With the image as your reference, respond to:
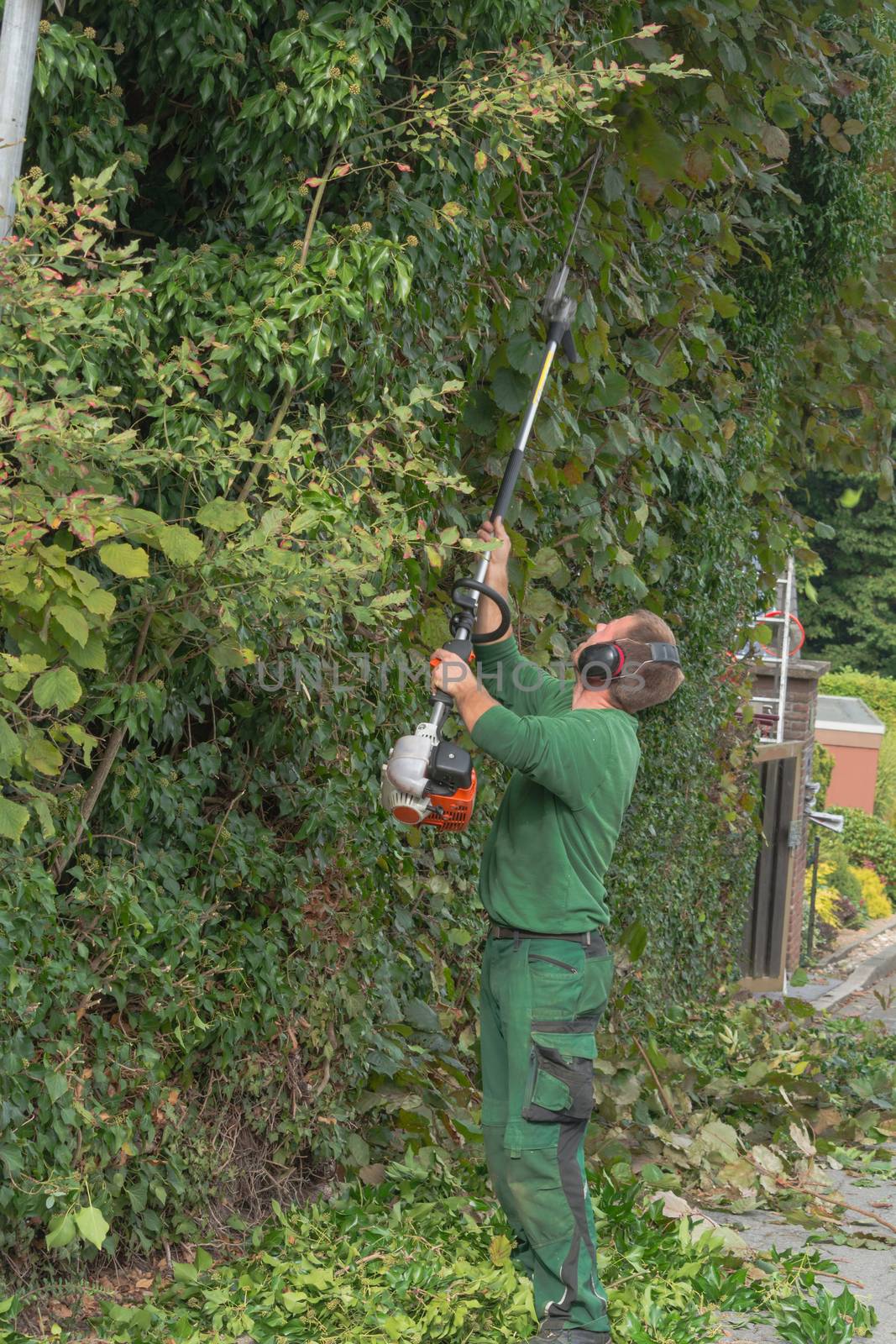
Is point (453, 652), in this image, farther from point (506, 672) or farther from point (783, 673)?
point (783, 673)

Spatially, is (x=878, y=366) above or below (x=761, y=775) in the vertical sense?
above

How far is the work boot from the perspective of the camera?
12.5ft

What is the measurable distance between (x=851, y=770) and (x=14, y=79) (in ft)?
86.6

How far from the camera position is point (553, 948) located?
399cm

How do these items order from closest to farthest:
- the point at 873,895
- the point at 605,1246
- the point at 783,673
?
the point at 605,1246 < the point at 783,673 < the point at 873,895

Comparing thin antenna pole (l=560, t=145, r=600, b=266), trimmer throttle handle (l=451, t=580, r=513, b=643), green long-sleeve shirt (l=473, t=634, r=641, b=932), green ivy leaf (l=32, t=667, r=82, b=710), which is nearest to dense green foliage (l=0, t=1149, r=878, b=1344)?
green long-sleeve shirt (l=473, t=634, r=641, b=932)

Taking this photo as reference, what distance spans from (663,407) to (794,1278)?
14.4 ft

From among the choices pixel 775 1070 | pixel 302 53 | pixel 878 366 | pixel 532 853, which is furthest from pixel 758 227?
pixel 532 853

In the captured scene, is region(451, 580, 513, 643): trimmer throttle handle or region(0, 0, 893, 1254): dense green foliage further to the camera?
region(451, 580, 513, 643): trimmer throttle handle

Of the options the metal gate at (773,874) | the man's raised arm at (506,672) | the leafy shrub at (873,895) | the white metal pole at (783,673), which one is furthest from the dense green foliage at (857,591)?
the man's raised arm at (506,672)

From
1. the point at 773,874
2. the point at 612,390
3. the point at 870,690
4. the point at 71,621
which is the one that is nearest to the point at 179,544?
the point at 71,621

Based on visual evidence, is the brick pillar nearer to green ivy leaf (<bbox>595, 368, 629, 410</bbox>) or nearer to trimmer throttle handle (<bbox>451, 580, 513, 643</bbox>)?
green ivy leaf (<bbox>595, 368, 629, 410</bbox>)

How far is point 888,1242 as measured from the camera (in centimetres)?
565

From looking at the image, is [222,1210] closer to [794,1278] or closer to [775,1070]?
[794,1278]
